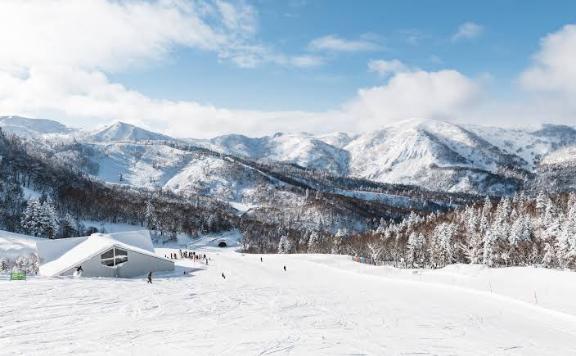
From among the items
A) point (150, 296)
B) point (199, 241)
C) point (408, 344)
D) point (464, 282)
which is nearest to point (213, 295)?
point (150, 296)

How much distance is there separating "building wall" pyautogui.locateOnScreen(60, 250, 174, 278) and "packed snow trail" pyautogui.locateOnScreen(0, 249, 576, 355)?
9527mm

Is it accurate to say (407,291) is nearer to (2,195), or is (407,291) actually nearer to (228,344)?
(228,344)

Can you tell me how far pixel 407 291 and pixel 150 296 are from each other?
24.7 meters

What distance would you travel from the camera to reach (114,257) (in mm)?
55656

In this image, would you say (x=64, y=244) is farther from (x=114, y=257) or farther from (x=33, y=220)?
(x=33, y=220)

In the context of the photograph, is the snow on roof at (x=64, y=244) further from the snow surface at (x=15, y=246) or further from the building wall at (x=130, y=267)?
the building wall at (x=130, y=267)

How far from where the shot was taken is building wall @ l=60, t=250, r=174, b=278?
53797 mm

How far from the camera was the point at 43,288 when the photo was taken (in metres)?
37.3

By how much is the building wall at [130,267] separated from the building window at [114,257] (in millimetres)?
496

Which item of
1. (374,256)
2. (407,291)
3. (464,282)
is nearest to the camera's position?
(407,291)

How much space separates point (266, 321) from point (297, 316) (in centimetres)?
289

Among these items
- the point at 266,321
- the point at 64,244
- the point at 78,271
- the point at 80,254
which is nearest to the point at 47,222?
the point at 64,244

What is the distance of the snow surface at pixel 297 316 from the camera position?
2106 centimetres

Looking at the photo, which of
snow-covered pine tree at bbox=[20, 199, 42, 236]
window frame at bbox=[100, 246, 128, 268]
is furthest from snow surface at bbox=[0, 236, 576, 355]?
snow-covered pine tree at bbox=[20, 199, 42, 236]
